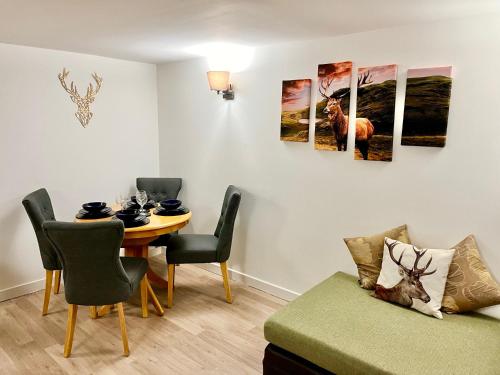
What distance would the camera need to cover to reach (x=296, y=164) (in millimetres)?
3049

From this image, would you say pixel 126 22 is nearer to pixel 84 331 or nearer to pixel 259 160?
pixel 259 160

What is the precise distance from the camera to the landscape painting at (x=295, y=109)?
2.90 metres

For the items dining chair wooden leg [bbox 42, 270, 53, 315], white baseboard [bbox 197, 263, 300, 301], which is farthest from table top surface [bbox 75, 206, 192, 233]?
white baseboard [bbox 197, 263, 300, 301]

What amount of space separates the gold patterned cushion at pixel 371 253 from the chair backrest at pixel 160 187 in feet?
7.07

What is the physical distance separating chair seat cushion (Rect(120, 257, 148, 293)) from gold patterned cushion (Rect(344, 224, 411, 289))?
1.58 metres

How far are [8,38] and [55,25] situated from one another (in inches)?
29.1

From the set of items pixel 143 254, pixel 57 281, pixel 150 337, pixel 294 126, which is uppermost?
pixel 294 126

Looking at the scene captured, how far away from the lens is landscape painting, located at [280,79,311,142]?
2.90m

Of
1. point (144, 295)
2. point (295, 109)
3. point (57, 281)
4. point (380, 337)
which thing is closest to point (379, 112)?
point (295, 109)

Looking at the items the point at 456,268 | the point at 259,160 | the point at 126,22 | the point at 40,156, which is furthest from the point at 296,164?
the point at 40,156

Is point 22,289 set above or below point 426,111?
below

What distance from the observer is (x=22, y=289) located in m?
3.33

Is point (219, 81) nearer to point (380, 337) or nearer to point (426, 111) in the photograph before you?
point (426, 111)

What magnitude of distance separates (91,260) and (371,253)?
188cm
